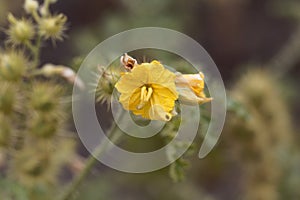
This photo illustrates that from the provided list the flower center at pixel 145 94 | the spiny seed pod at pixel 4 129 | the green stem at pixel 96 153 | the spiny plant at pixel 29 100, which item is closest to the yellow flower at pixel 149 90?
the flower center at pixel 145 94

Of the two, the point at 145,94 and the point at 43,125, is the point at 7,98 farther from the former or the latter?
the point at 145,94

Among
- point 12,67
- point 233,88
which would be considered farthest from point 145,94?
point 233,88

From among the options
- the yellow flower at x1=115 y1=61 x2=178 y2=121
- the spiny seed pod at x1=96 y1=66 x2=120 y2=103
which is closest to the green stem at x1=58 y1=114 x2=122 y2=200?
the spiny seed pod at x1=96 y1=66 x2=120 y2=103

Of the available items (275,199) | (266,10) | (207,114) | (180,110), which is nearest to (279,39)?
(266,10)

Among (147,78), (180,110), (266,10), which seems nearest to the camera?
(147,78)

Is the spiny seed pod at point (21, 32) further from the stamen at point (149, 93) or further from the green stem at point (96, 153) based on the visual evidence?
the stamen at point (149, 93)

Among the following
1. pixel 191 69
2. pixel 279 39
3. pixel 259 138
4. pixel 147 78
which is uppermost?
pixel 279 39

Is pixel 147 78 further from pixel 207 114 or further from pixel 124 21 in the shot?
pixel 124 21
